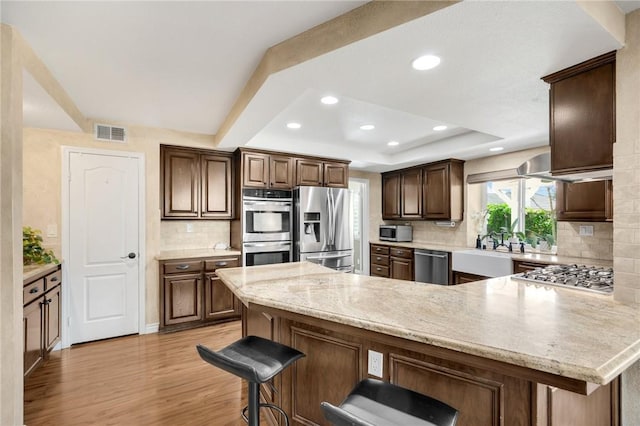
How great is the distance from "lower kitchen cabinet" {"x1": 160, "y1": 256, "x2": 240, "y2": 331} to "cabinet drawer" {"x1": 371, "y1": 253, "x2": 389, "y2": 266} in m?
2.65

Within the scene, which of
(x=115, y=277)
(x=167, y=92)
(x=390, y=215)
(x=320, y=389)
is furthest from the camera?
(x=390, y=215)

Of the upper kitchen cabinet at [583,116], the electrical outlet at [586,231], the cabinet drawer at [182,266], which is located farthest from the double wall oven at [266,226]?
the electrical outlet at [586,231]

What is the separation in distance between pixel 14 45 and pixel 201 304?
2924 millimetres

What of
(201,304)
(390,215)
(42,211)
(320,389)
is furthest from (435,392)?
(390,215)

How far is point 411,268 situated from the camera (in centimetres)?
498

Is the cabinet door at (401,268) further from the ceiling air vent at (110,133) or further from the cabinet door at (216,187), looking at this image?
the ceiling air vent at (110,133)

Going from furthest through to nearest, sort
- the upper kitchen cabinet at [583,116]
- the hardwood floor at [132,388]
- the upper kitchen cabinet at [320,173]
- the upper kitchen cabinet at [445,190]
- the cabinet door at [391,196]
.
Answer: the cabinet door at [391,196], the upper kitchen cabinet at [445,190], the upper kitchen cabinet at [320,173], the hardwood floor at [132,388], the upper kitchen cabinet at [583,116]

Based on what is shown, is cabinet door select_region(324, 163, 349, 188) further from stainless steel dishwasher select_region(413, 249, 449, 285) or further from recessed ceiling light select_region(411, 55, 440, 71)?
recessed ceiling light select_region(411, 55, 440, 71)

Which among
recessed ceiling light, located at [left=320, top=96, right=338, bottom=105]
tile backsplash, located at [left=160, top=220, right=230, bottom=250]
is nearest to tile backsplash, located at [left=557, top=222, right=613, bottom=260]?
recessed ceiling light, located at [left=320, top=96, right=338, bottom=105]

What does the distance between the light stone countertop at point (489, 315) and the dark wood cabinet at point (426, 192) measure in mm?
2837

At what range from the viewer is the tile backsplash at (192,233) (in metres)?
4.11

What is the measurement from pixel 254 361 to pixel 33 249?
2780 mm

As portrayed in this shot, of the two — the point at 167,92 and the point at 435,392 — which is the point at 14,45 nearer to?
the point at 167,92

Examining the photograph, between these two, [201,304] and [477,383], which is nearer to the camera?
[477,383]
